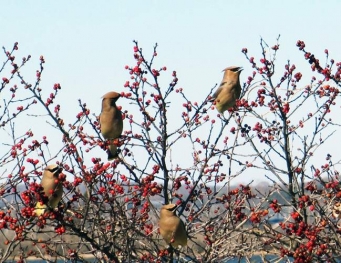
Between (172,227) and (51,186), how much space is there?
146cm

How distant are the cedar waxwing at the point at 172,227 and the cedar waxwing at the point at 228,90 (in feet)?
6.40

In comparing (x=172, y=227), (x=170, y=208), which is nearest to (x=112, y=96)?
(x=170, y=208)

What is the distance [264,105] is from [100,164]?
9.84 ft

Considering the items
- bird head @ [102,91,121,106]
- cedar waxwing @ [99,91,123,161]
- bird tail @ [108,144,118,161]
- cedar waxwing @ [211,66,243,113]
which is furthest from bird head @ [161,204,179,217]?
cedar waxwing @ [211,66,243,113]

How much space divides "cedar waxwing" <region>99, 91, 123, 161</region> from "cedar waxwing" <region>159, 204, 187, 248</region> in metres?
0.95

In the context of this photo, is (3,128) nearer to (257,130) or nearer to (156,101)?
(156,101)

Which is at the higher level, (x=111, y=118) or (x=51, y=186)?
(x=111, y=118)

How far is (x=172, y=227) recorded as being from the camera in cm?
688

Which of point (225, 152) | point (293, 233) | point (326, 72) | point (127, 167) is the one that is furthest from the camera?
point (225, 152)

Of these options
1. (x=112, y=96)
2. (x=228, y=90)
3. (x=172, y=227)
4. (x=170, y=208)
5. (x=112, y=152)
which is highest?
(x=228, y=90)

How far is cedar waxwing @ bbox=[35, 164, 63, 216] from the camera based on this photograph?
18.1 feet

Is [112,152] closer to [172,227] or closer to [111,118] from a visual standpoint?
[111,118]

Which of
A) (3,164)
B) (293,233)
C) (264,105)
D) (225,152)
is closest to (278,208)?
(293,233)

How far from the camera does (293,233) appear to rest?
5.85 metres
